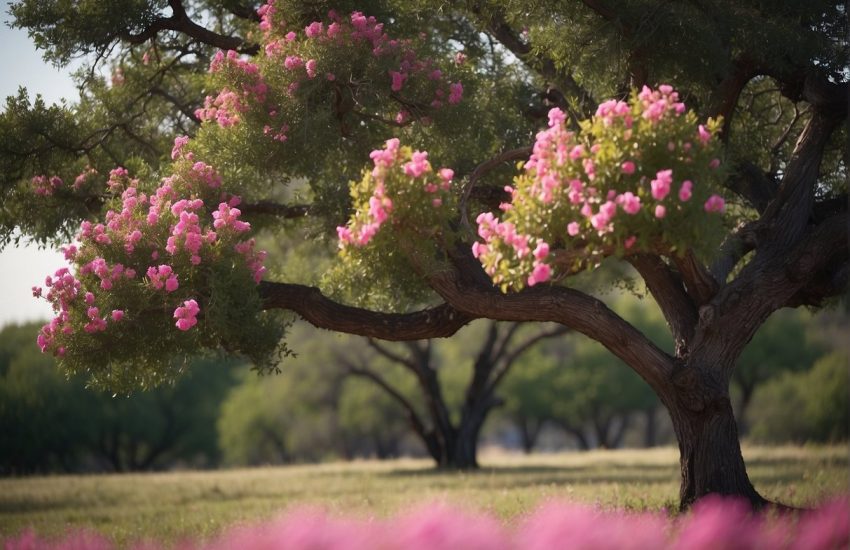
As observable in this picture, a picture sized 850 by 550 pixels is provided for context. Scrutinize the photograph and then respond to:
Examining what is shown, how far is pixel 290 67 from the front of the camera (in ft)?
43.0

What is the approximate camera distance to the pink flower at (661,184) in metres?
8.75

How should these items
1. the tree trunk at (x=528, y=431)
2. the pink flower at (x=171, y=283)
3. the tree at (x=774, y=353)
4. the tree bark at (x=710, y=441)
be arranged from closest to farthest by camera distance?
the pink flower at (x=171, y=283), the tree bark at (x=710, y=441), the tree at (x=774, y=353), the tree trunk at (x=528, y=431)

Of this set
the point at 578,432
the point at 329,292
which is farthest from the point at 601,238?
the point at 578,432

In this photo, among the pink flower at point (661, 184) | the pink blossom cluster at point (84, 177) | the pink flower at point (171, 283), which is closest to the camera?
the pink flower at point (661, 184)

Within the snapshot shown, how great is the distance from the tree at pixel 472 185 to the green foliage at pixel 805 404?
1447 inches

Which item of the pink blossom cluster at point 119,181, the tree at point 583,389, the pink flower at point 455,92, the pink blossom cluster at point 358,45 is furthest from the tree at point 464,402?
the tree at point 583,389

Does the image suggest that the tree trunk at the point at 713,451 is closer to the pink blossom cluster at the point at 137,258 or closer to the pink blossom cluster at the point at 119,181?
the pink blossom cluster at the point at 137,258

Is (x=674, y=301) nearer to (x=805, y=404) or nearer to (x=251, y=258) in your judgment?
(x=251, y=258)

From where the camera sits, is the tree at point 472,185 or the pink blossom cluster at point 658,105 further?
the tree at point 472,185

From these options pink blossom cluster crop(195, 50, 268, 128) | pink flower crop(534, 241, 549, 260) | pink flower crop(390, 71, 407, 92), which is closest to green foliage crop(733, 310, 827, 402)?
pink flower crop(390, 71, 407, 92)

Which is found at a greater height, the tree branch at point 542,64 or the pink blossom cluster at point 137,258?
the tree branch at point 542,64

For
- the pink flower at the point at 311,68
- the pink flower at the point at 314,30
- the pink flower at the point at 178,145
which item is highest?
the pink flower at the point at 314,30

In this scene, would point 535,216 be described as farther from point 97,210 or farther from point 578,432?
point 578,432

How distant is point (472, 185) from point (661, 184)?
16.3 ft
